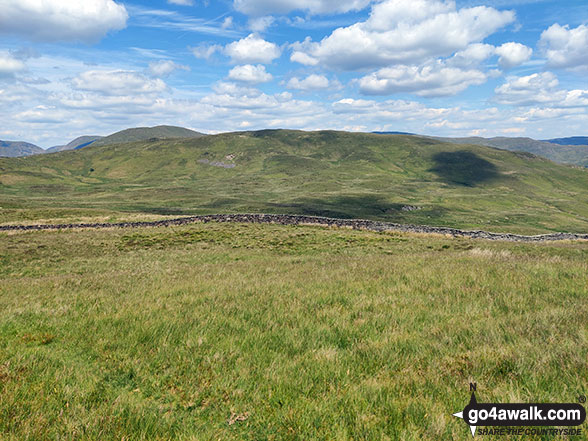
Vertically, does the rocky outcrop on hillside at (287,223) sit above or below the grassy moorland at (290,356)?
below

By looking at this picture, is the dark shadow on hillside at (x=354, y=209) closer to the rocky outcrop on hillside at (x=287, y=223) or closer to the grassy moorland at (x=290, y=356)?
the rocky outcrop on hillside at (x=287, y=223)

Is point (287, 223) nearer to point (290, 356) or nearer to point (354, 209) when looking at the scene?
point (290, 356)

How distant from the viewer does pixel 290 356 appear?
566 cm

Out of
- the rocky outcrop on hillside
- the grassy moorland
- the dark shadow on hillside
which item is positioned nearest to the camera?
the grassy moorland

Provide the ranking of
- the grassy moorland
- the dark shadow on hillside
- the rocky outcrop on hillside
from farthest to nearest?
1. the dark shadow on hillside
2. the rocky outcrop on hillside
3. the grassy moorland

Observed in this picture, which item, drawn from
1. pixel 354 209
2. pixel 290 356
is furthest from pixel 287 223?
pixel 354 209

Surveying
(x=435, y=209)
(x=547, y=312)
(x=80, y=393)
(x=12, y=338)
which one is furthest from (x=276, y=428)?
(x=435, y=209)

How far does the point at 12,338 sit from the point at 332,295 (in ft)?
23.0

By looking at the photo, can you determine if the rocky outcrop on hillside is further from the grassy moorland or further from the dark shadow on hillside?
the dark shadow on hillside

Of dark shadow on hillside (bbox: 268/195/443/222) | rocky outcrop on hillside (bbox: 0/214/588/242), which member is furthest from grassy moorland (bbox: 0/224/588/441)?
dark shadow on hillside (bbox: 268/195/443/222)

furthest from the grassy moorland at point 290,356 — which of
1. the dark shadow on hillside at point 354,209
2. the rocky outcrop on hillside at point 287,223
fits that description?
the dark shadow on hillside at point 354,209

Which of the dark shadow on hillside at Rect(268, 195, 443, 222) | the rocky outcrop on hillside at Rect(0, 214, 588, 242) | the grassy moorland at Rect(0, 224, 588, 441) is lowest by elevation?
the dark shadow on hillside at Rect(268, 195, 443, 222)

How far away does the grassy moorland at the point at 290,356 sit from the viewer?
3.92m

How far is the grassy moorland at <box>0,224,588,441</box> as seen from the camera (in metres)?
3.92
